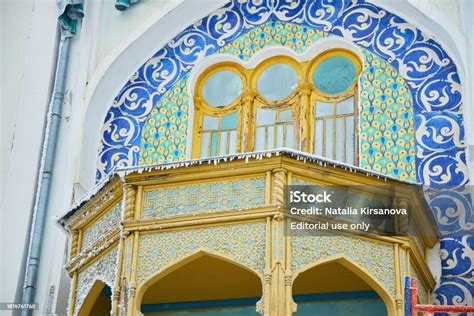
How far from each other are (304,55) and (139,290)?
3.28 m

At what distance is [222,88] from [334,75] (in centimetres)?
121

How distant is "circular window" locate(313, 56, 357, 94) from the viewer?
10125mm

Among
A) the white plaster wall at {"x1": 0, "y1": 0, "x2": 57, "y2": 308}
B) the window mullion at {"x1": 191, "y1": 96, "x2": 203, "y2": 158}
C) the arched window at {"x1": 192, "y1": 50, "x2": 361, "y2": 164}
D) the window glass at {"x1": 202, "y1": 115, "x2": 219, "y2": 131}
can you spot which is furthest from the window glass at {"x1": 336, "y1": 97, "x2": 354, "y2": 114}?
the white plaster wall at {"x1": 0, "y1": 0, "x2": 57, "y2": 308}

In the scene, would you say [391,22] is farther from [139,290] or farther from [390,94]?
[139,290]

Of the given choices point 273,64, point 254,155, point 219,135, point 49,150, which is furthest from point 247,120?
point 49,150

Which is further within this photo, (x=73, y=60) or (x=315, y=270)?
(x=73, y=60)

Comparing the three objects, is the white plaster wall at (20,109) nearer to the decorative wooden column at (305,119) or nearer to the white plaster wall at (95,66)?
the white plaster wall at (95,66)

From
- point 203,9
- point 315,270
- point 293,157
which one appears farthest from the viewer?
point 203,9

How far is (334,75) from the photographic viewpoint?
1022 cm

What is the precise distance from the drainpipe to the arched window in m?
1.52

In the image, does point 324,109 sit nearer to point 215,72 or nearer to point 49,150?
point 215,72

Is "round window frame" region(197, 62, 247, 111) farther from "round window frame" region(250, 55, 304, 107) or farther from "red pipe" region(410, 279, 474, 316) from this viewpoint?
"red pipe" region(410, 279, 474, 316)

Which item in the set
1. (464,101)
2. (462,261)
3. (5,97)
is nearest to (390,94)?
(464,101)

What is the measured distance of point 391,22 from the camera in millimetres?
10133
